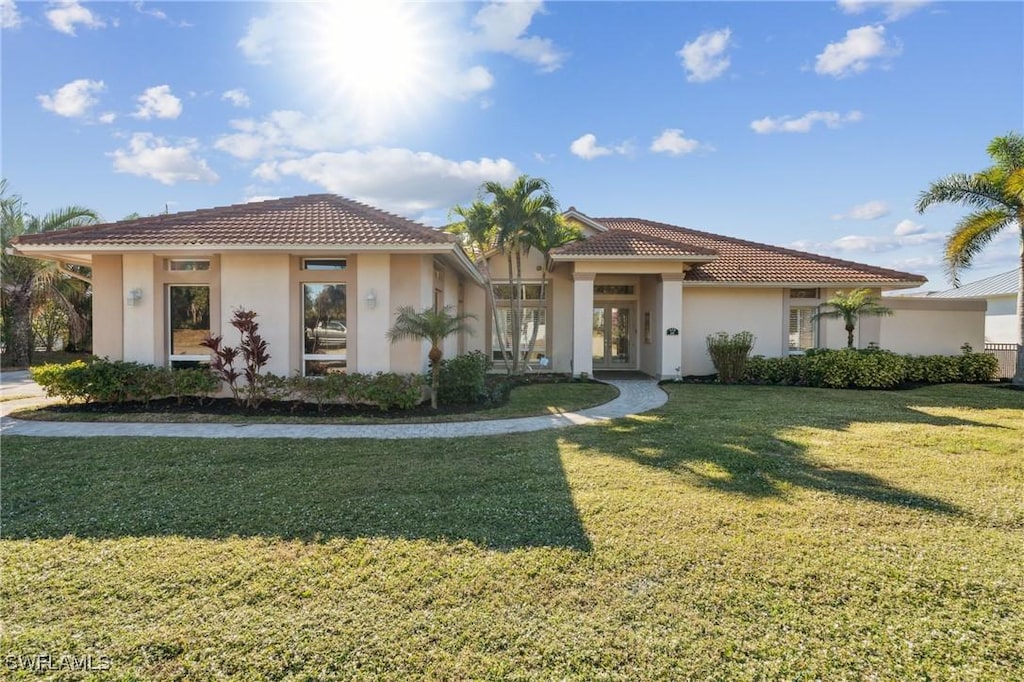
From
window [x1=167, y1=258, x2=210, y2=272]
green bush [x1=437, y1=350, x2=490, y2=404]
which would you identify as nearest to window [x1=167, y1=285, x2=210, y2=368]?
window [x1=167, y1=258, x2=210, y2=272]

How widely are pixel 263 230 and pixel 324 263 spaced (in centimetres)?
168

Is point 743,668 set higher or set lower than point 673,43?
lower

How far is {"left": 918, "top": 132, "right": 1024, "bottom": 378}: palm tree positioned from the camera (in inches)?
604

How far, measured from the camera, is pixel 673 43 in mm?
13242

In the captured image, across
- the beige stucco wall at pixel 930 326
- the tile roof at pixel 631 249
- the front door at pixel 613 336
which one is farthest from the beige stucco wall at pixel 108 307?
the beige stucco wall at pixel 930 326

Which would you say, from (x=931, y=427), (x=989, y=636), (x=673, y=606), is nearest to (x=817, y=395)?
(x=931, y=427)

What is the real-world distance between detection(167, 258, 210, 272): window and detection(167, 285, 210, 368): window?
44 centimetres

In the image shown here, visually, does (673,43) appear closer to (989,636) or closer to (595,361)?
(595,361)

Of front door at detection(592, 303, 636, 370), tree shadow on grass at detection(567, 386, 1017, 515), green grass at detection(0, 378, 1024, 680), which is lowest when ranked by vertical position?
green grass at detection(0, 378, 1024, 680)

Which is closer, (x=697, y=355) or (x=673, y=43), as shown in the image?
(x=673, y=43)

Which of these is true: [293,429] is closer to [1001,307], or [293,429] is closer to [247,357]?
[247,357]

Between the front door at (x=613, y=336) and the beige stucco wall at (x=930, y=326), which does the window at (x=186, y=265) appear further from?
the beige stucco wall at (x=930, y=326)

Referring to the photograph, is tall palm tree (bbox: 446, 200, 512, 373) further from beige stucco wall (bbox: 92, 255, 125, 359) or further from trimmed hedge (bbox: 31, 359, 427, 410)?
beige stucco wall (bbox: 92, 255, 125, 359)

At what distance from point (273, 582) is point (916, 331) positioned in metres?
23.1
